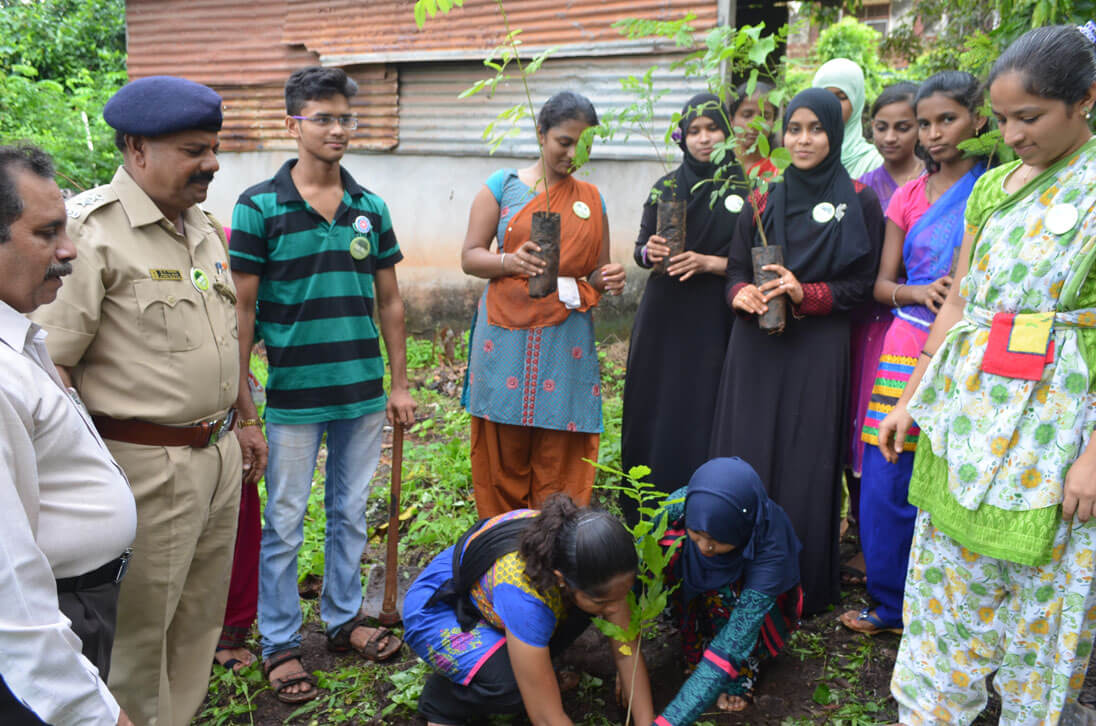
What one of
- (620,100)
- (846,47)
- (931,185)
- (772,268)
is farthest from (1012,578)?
(846,47)

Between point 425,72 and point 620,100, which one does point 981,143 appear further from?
point 425,72

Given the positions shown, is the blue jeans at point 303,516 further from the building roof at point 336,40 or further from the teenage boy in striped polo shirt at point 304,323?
the building roof at point 336,40

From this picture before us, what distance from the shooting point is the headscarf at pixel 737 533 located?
243 cm

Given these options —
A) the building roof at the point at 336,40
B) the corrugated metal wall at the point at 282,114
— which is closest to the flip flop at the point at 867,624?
the building roof at the point at 336,40

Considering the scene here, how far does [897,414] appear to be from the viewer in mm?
2443

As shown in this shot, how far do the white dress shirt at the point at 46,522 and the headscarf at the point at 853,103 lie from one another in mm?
3254

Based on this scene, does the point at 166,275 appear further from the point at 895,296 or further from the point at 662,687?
the point at 895,296

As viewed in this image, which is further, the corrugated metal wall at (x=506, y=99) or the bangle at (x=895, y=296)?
the corrugated metal wall at (x=506, y=99)

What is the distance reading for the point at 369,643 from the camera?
3.01 metres

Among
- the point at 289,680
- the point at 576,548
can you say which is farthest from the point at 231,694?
the point at 576,548

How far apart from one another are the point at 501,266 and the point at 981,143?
1.78m

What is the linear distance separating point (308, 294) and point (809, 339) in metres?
1.84

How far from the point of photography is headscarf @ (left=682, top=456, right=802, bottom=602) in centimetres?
243

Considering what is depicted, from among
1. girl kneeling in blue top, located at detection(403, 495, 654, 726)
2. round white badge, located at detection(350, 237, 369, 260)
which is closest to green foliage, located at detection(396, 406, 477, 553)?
girl kneeling in blue top, located at detection(403, 495, 654, 726)
